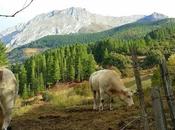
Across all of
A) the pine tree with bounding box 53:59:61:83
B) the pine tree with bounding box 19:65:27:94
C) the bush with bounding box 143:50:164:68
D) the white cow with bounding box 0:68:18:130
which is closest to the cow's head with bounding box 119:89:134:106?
the bush with bounding box 143:50:164:68

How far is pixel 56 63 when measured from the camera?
371ft

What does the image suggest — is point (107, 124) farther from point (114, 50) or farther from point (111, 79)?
point (114, 50)

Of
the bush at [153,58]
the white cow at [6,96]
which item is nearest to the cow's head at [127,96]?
the bush at [153,58]

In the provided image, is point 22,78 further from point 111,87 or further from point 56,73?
point 111,87

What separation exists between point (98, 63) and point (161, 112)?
429 ft

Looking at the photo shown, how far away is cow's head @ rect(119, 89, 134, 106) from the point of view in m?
20.5

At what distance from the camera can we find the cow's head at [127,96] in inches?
808

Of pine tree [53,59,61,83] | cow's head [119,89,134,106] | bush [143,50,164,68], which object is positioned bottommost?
pine tree [53,59,61,83]

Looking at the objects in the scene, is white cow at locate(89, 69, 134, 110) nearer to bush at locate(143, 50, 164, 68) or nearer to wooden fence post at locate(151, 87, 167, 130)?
bush at locate(143, 50, 164, 68)

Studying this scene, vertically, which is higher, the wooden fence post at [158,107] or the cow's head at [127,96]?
the wooden fence post at [158,107]

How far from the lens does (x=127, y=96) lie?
20641 mm

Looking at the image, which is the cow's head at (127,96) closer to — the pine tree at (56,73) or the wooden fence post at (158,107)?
the wooden fence post at (158,107)

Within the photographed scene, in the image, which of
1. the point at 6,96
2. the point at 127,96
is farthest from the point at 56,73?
the point at 6,96

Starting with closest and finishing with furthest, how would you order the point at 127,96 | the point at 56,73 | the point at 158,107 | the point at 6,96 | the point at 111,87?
the point at 158,107
the point at 6,96
the point at 127,96
the point at 111,87
the point at 56,73
